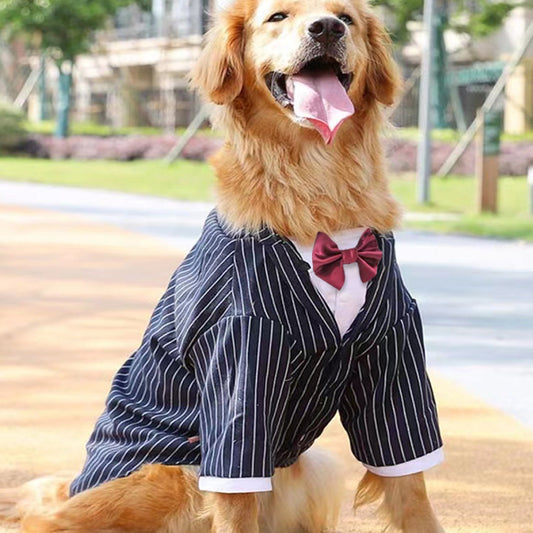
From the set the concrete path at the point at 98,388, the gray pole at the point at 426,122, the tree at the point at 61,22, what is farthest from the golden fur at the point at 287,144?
the tree at the point at 61,22

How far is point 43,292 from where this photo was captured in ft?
32.8

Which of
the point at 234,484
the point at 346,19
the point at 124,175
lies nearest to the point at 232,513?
the point at 234,484

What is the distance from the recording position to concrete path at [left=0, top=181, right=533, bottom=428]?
6938 mm

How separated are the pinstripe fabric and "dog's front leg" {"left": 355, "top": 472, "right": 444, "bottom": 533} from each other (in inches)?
4.4

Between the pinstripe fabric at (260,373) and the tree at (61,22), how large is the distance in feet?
109

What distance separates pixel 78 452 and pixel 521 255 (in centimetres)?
795

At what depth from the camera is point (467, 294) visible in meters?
9.90

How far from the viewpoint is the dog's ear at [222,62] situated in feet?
12.6

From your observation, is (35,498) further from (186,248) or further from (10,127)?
(10,127)

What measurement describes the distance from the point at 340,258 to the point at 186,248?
931 cm

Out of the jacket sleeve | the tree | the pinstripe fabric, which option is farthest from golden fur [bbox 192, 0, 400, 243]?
the tree

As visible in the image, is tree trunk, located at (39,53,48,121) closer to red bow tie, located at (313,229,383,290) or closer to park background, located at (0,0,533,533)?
park background, located at (0,0,533,533)

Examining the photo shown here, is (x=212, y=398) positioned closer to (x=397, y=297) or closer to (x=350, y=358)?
(x=350, y=358)

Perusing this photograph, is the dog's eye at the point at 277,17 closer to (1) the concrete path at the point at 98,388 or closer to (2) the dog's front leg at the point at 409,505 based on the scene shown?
(2) the dog's front leg at the point at 409,505
